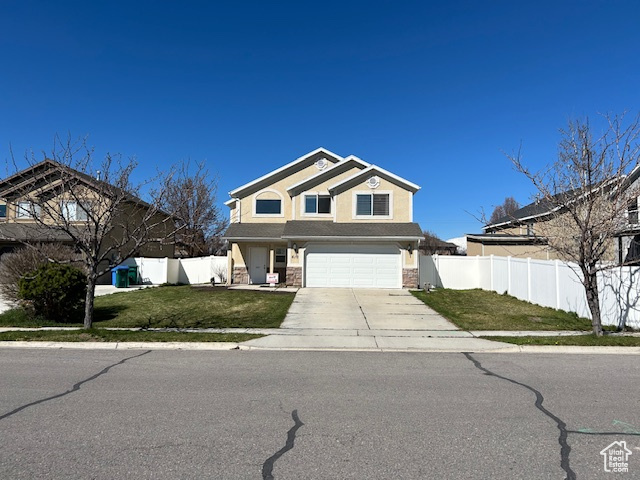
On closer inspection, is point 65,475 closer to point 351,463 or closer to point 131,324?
point 351,463

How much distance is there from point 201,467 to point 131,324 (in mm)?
9836

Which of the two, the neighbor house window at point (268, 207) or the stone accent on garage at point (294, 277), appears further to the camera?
the neighbor house window at point (268, 207)

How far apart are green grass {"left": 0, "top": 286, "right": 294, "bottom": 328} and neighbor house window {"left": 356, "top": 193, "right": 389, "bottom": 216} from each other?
7.52m

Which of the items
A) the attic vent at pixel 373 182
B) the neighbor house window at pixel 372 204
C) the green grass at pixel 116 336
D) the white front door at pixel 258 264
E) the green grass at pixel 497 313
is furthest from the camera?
the white front door at pixel 258 264

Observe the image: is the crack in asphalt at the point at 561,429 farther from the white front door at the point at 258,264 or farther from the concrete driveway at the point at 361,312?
the white front door at the point at 258,264

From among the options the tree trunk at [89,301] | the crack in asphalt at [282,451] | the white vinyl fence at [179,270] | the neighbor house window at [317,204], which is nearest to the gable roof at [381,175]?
the neighbor house window at [317,204]

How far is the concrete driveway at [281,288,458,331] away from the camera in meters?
12.2

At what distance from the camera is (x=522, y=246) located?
29250 millimetres

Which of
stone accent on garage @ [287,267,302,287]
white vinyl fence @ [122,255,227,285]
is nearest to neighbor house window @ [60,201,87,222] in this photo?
white vinyl fence @ [122,255,227,285]

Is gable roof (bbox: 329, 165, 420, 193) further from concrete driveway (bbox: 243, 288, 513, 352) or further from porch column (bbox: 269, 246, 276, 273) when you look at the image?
concrete driveway (bbox: 243, 288, 513, 352)

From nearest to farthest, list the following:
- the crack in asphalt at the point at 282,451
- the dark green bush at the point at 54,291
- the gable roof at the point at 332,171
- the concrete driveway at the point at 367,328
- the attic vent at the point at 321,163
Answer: the crack in asphalt at the point at 282,451 < the concrete driveway at the point at 367,328 < the dark green bush at the point at 54,291 < the gable roof at the point at 332,171 < the attic vent at the point at 321,163

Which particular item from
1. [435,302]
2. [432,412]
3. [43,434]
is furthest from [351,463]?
[435,302]

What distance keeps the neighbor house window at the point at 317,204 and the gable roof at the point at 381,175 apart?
1313 millimetres

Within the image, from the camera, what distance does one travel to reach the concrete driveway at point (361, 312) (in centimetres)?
1216
